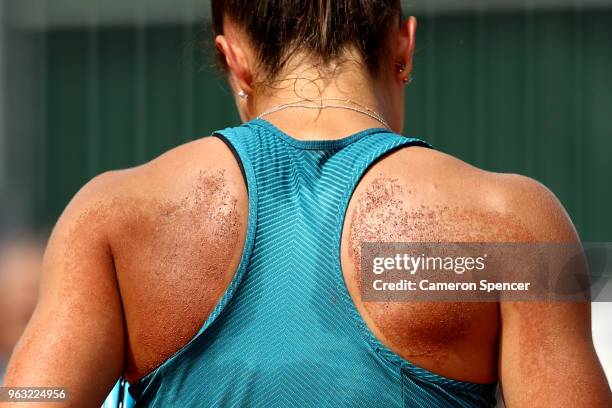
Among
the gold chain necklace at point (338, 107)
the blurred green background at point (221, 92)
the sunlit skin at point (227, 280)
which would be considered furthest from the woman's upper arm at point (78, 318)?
the blurred green background at point (221, 92)

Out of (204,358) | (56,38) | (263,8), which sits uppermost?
(263,8)

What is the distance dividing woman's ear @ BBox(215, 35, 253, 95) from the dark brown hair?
0.10 feet

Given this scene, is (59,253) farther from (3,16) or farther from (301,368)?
(3,16)

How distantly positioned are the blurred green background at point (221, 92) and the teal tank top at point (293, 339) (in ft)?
15.8

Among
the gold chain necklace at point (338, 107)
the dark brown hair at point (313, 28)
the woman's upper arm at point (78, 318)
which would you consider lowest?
the woman's upper arm at point (78, 318)

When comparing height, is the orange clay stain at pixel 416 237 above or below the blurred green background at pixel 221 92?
above

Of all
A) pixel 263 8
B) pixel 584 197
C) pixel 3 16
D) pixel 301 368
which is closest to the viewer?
pixel 301 368

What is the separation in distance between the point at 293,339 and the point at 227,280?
11 cm

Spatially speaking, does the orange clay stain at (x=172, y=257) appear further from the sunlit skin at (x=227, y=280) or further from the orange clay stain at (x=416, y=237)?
the orange clay stain at (x=416, y=237)

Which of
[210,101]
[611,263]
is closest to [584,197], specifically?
[210,101]

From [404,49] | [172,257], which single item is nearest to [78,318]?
[172,257]

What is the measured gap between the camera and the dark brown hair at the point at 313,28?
4.53 feet

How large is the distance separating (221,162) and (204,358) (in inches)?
9.6

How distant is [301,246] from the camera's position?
124 centimetres
